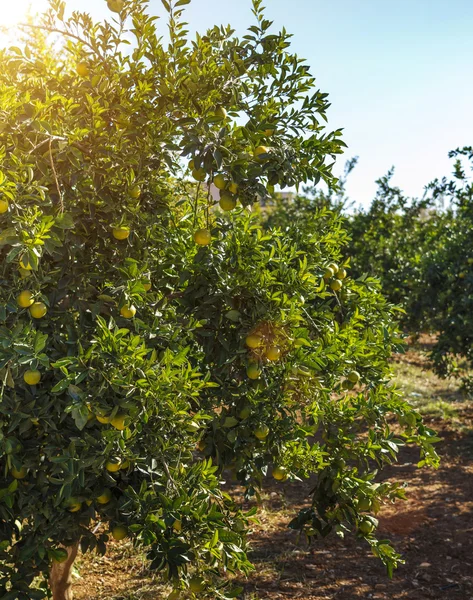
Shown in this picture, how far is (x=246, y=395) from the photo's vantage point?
2.99m

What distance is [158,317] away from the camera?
2.85 metres

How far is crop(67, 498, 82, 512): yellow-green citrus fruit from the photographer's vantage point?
2.60 meters

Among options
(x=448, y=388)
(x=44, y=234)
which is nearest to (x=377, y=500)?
(x=44, y=234)

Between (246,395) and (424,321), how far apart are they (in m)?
6.27

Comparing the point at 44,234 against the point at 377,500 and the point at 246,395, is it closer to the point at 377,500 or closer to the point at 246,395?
the point at 246,395

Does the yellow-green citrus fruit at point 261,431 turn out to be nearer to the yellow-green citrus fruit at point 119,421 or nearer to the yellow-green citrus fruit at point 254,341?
the yellow-green citrus fruit at point 254,341

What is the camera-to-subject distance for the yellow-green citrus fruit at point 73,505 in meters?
2.60

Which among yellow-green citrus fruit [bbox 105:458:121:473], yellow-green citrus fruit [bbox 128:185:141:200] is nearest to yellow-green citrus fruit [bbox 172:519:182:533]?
yellow-green citrus fruit [bbox 105:458:121:473]

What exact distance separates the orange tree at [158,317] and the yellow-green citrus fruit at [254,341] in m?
0.04

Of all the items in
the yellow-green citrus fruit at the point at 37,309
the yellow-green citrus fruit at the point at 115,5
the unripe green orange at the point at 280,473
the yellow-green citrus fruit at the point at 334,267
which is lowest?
the unripe green orange at the point at 280,473

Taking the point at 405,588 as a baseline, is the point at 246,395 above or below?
above

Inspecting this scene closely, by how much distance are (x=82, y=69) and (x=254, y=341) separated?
154cm

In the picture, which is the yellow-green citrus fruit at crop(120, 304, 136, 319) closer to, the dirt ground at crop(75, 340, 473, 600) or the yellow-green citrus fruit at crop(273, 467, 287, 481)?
the yellow-green citrus fruit at crop(273, 467, 287, 481)

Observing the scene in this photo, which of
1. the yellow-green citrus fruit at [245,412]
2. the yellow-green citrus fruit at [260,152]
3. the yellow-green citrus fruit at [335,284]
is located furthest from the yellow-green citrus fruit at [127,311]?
the yellow-green citrus fruit at [335,284]
